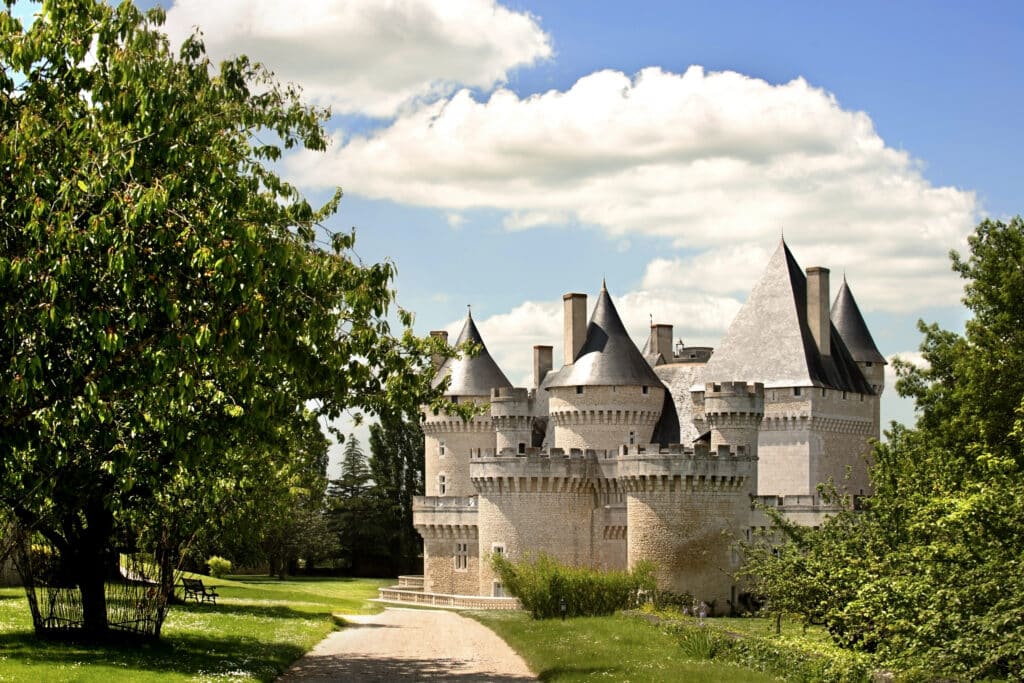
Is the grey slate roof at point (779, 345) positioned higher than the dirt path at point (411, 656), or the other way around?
the grey slate roof at point (779, 345)

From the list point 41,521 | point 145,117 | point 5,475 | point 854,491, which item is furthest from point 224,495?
point 854,491

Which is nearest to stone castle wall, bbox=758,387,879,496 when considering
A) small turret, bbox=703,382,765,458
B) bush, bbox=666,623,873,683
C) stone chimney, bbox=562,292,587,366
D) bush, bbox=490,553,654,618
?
small turret, bbox=703,382,765,458

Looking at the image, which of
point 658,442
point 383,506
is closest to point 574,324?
point 658,442

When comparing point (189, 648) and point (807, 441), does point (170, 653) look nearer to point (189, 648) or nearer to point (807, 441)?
point (189, 648)

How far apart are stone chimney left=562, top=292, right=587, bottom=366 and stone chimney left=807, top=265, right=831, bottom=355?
9176mm

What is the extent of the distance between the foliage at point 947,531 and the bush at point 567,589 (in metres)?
4.72

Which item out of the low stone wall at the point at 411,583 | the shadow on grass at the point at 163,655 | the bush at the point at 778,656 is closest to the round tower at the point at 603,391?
the low stone wall at the point at 411,583

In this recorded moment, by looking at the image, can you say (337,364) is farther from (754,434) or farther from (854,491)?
(854,491)

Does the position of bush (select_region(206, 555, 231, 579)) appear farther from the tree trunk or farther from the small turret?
the tree trunk

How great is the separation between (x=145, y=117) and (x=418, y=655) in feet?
47.2

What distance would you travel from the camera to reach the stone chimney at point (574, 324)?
5222 centimetres

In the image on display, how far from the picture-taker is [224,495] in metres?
26.6

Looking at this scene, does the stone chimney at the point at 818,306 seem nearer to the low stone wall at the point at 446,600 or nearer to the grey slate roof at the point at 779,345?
the grey slate roof at the point at 779,345

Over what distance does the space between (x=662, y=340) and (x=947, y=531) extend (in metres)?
40.9
